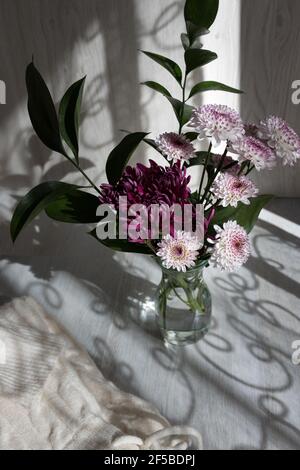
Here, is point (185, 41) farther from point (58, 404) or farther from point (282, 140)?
point (58, 404)

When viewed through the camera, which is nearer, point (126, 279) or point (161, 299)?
point (161, 299)

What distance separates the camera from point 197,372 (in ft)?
2.80

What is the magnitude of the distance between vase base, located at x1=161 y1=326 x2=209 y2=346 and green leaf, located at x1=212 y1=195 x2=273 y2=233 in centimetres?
21

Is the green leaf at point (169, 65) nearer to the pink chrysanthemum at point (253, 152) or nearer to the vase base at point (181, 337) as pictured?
the pink chrysanthemum at point (253, 152)

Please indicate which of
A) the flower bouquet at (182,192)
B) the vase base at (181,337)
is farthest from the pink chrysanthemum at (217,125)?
the vase base at (181,337)

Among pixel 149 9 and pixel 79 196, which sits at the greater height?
pixel 149 9

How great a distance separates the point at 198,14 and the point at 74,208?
0.32m

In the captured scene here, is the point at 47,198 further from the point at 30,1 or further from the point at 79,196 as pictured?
the point at 30,1

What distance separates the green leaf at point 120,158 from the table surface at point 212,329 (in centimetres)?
27

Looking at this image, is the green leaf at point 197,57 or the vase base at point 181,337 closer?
the green leaf at point 197,57

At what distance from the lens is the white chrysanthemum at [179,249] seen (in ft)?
2.21

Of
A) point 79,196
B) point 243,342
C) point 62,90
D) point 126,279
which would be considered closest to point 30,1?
point 62,90

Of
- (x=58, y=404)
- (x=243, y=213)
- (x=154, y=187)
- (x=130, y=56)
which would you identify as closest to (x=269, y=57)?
(x=130, y=56)
